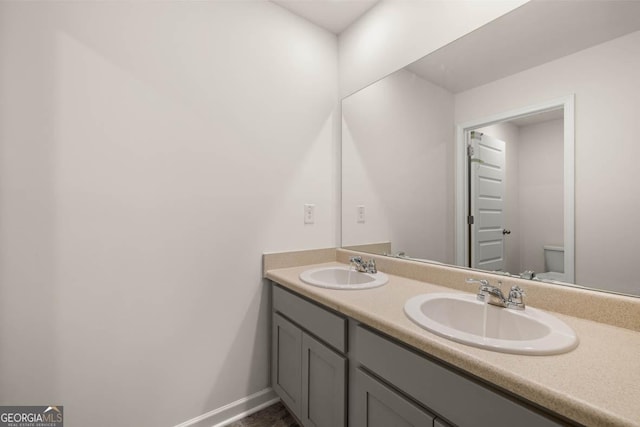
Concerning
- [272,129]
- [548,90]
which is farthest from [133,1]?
[548,90]

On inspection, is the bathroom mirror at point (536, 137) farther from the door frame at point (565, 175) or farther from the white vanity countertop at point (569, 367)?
the white vanity countertop at point (569, 367)

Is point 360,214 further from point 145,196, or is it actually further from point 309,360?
point 145,196

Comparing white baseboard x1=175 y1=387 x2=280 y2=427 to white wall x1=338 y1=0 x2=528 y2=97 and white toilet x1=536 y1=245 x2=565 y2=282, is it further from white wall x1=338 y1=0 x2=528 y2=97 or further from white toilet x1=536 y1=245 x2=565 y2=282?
white wall x1=338 y1=0 x2=528 y2=97

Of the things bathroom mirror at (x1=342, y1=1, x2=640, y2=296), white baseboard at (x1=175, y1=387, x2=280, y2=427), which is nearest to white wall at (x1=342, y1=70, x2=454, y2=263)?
bathroom mirror at (x1=342, y1=1, x2=640, y2=296)

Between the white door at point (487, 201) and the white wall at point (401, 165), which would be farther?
the white wall at point (401, 165)

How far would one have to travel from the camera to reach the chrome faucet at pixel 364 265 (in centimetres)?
165

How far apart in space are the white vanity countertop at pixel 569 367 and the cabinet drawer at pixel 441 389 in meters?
0.05

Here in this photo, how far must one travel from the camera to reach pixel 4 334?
3.50 feet

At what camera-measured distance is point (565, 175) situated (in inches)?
41.3

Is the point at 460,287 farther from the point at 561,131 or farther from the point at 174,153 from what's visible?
the point at 174,153

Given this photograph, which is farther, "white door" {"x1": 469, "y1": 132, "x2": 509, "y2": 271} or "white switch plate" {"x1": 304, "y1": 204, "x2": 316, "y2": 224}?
"white switch plate" {"x1": 304, "y1": 204, "x2": 316, "y2": 224}

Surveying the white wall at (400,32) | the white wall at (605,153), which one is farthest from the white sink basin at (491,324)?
the white wall at (400,32)

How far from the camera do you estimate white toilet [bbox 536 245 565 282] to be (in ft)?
3.46

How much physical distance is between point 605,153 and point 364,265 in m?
1.14
